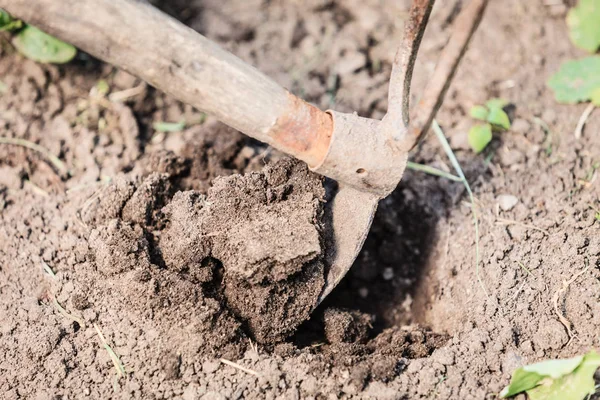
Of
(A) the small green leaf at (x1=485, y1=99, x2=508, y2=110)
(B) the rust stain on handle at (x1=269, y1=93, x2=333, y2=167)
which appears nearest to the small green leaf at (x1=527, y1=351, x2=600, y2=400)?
(B) the rust stain on handle at (x1=269, y1=93, x2=333, y2=167)

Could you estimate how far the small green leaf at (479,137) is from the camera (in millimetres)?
2455

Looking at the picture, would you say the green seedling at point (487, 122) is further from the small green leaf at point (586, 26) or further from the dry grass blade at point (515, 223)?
the small green leaf at point (586, 26)

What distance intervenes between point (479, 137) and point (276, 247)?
1044 mm

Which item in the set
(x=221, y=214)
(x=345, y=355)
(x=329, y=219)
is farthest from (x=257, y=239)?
(x=345, y=355)

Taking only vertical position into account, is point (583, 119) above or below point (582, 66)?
below

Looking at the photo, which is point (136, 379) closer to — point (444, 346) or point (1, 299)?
point (1, 299)

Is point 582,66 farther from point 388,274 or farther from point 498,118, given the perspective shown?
point 388,274

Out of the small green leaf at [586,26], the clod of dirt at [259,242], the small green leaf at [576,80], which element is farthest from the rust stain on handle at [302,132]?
the small green leaf at [586,26]

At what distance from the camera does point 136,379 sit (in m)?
1.87

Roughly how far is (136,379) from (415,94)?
165 cm

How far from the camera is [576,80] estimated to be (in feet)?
8.79

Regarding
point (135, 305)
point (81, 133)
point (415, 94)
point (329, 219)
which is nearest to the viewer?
point (135, 305)

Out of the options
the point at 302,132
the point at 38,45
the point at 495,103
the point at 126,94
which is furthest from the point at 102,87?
the point at 495,103

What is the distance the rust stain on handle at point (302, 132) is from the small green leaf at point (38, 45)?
123 centimetres
